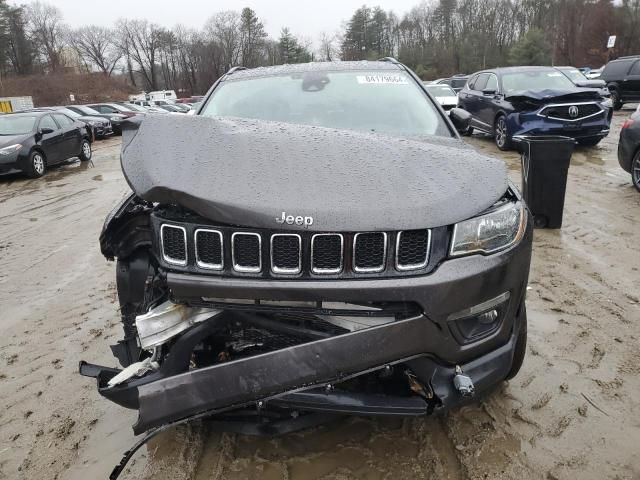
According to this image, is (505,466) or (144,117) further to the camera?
(144,117)

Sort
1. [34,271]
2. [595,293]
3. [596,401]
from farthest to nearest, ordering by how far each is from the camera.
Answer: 1. [34,271]
2. [595,293]
3. [596,401]

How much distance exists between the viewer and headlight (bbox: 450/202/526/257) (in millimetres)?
1929

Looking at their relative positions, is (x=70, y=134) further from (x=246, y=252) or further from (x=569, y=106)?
(x=246, y=252)

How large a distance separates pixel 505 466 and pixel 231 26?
90.8 metres

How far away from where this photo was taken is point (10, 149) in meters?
10.5

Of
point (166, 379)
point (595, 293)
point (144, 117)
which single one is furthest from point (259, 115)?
point (595, 293)

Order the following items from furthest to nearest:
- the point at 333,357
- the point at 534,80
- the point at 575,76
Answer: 1. the point at 575,76
2. the point at 534,80
3. the point at 333,357

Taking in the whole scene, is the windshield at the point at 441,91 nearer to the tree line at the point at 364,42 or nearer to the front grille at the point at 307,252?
the front grille at the point at 307,252

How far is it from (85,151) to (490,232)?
14020 mm

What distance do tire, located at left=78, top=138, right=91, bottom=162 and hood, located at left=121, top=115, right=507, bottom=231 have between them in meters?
12.6

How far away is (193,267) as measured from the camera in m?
1.89

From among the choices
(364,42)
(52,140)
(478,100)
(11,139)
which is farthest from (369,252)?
(364,42)

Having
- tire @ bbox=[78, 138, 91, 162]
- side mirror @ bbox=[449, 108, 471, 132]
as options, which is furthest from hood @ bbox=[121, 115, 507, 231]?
tire @ bbox=[78, 138, 91, 162]

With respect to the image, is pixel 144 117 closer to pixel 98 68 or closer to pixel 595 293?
pixel 595 293
